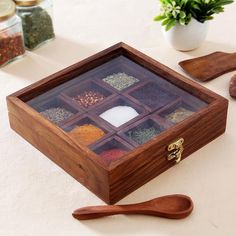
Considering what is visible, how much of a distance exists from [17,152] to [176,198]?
340mm

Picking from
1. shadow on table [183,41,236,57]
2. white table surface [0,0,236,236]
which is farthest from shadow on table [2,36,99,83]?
shadow on table [183,41,236,57]

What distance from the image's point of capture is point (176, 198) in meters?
1.28

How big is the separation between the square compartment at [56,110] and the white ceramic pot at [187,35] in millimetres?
358

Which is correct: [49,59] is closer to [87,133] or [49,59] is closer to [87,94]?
[87,94]

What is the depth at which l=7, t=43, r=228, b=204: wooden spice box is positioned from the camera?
1280mm

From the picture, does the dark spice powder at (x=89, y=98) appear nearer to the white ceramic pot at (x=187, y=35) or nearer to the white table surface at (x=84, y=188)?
the white table surface at (x=84, y=188)

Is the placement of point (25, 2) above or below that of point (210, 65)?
above

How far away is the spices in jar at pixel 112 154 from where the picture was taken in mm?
1272

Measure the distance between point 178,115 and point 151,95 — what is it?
0.09m

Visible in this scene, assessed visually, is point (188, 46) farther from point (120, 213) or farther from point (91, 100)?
point (120, 213)

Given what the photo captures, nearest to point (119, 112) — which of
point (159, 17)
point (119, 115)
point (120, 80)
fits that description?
point (119, 115)

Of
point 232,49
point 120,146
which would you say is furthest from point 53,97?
point 232,49

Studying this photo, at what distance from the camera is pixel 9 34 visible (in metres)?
1.60

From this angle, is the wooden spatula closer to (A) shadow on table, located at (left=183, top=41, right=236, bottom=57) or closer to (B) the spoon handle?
(A) shadow on table, located at (left=183, top=41, right=236, bottom=57)
